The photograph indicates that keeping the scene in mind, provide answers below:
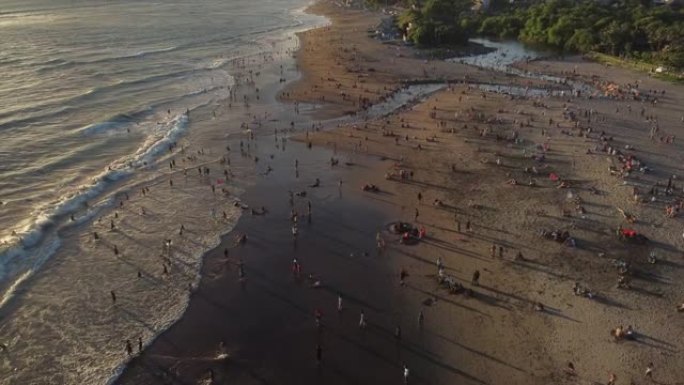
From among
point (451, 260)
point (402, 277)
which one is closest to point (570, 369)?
point (402, 277)

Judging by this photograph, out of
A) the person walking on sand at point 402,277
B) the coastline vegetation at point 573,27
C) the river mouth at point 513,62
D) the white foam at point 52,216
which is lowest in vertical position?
the white foam at point 52,216

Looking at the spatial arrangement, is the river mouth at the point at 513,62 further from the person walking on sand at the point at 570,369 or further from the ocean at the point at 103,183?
the person walking on sand at the point at 570,369

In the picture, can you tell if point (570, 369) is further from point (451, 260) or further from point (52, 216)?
point (52, 216)

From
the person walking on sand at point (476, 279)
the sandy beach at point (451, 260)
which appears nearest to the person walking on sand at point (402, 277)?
the sandy beach at point (451, 260)

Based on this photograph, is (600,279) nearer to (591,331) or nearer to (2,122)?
(591,331)

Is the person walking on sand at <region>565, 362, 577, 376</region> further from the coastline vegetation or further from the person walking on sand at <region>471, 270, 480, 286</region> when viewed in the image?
the coastline vegetation

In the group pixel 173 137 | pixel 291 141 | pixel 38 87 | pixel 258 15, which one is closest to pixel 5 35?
pixel 38 87
